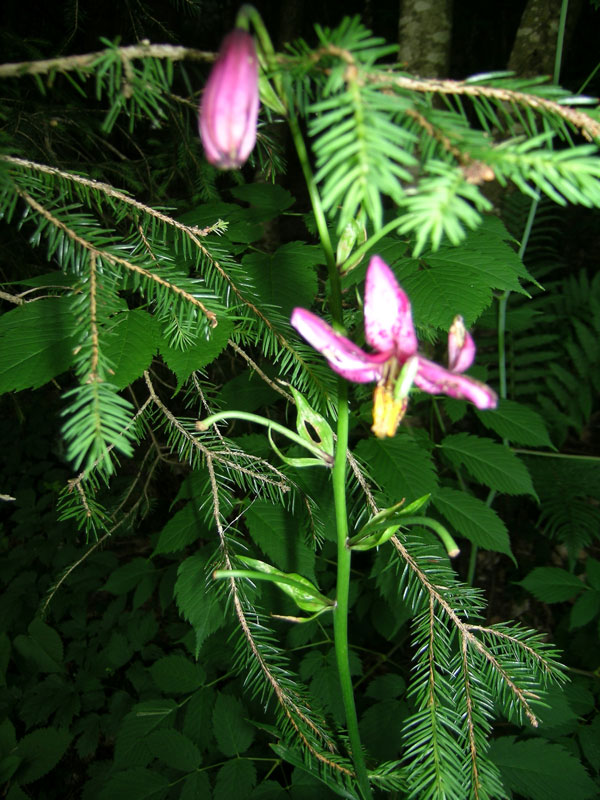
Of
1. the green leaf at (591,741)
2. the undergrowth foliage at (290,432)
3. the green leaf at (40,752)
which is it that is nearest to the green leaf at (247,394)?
the undergrowth foliage at (290,432)

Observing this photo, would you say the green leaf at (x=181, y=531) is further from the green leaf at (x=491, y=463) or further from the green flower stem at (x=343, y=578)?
the green leaf at (x=491, y=463)

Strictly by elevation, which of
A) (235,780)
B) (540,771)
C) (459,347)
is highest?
(459,347)

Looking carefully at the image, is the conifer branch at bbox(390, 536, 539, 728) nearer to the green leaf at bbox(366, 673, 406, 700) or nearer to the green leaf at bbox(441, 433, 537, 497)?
the green leaf at bbox(441, 433, 537, 497)

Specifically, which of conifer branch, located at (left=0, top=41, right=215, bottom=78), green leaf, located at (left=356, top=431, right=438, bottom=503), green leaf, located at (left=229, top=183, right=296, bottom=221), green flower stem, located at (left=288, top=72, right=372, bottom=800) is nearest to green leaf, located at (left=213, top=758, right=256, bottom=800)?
green flower stem, located at (left=288, top=72, right=372, bottom=800)

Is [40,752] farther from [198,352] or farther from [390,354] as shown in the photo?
[390,354]

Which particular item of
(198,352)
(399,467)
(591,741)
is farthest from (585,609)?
(198,352)

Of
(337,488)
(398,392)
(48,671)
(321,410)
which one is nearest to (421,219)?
(398,392)

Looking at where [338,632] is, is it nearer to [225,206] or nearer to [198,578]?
[198,578]
